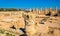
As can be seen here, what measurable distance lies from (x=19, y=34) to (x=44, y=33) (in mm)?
2002

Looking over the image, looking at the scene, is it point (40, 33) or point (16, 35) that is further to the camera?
point (16, 35)

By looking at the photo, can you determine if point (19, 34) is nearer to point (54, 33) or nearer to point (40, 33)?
point (40, 33)

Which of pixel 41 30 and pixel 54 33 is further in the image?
pixel 41 30

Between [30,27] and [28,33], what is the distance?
38 cm

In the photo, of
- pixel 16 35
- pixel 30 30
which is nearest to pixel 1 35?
pixel 16 35

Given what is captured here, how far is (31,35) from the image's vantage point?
30.7 ft

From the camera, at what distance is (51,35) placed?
9406mm

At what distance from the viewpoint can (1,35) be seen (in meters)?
9.84

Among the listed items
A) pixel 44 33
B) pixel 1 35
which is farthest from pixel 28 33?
pixel 1 35

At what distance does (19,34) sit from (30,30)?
1.67m

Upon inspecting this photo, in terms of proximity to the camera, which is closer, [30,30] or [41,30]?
[30,30]

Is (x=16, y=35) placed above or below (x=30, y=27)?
below

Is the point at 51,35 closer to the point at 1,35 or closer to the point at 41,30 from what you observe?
the point at 41,30

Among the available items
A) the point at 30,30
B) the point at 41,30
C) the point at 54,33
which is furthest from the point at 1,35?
the point at 54,33
